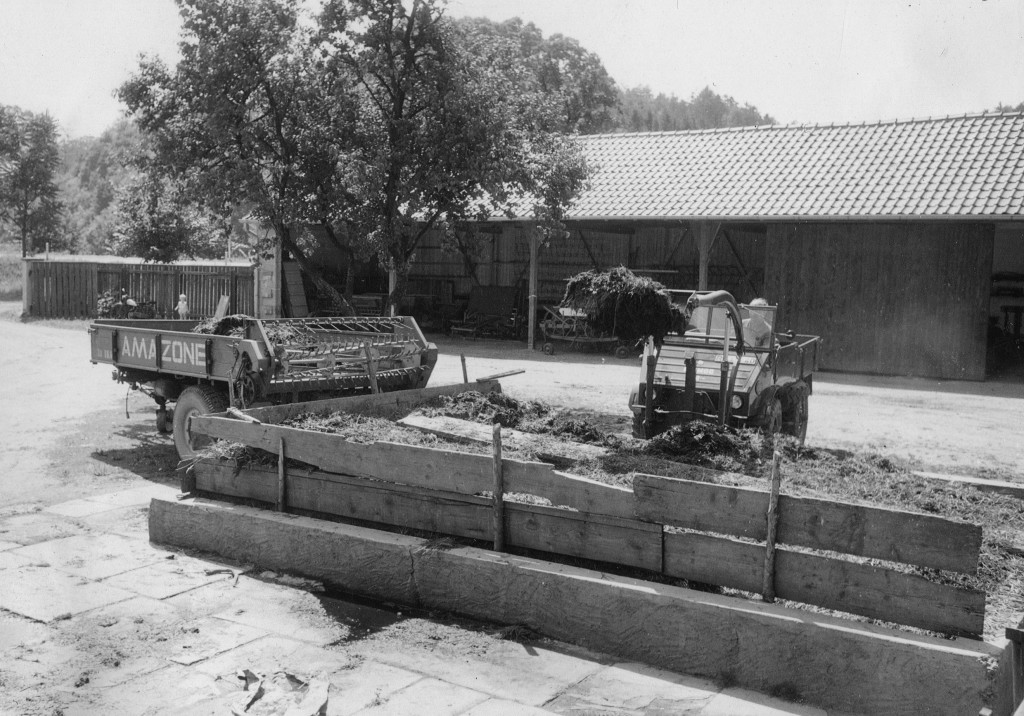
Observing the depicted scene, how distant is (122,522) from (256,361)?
1984mm

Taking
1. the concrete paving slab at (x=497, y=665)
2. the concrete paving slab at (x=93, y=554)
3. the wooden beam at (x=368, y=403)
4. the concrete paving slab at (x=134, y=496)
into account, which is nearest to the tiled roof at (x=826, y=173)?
the wooden beam at (x=368, y=403)

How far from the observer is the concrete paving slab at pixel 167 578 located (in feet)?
19.8

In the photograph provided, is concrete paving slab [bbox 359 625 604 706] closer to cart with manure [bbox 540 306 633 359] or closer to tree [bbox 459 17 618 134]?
cart with manure [bbox 540 306 633 359]

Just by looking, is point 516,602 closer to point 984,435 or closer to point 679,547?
point 679,547

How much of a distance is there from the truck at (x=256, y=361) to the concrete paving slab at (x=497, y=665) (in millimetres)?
4317

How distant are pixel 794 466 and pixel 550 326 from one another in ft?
49.8

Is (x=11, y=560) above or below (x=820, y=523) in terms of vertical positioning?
below

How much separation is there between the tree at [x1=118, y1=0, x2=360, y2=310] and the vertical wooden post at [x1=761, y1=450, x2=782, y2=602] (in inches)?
364

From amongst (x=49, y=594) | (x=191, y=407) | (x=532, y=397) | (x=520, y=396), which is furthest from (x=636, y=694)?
(x=532, y=397)

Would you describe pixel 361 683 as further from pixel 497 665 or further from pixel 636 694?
pixel 636 694

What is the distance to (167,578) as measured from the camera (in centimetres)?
625

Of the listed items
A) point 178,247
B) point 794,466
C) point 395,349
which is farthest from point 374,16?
point 178,247

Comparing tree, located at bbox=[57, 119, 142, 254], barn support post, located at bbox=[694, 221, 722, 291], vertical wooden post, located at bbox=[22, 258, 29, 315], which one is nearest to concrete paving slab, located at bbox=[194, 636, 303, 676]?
barn support post, located at bbox=[694, 221, 722, 291]

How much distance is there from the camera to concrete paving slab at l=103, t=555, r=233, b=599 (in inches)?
238
